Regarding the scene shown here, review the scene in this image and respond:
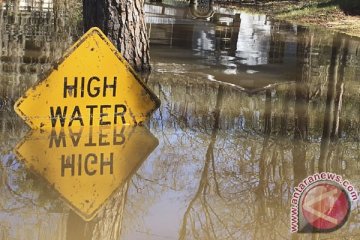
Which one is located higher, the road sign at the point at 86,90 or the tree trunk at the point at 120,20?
the tree trunk at the point at 120,20

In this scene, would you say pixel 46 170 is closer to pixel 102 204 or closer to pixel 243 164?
pixel 102 204

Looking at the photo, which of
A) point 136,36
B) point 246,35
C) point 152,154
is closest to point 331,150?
point 152,154

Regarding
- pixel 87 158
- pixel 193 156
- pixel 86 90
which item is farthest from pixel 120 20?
pixel 87 158

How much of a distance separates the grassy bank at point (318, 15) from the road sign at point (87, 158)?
1536 centimetres

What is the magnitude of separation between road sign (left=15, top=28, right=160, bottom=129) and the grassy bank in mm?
15219

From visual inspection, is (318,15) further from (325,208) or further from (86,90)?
(325,208)

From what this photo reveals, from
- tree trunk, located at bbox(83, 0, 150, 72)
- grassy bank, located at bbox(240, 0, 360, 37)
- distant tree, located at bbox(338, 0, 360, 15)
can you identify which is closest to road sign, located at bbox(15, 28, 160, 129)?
tree trunk, located at bbox(83, 0, 150, 72)

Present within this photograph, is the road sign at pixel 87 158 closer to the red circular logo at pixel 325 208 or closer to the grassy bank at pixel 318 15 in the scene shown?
the red circular logo at pixel 325 208

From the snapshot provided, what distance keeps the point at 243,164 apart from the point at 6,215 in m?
2.49

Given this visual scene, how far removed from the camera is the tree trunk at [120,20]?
27.2 feet

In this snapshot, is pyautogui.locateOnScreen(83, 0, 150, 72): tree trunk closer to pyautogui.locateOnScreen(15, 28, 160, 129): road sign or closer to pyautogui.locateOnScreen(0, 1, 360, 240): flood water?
pyautogui.locateOnScreen(0, 1, 360, 240): flood water

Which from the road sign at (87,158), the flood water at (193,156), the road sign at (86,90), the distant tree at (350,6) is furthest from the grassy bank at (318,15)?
the road sign at (87,158)

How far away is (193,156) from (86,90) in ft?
4.27

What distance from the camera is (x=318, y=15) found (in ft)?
89.6
